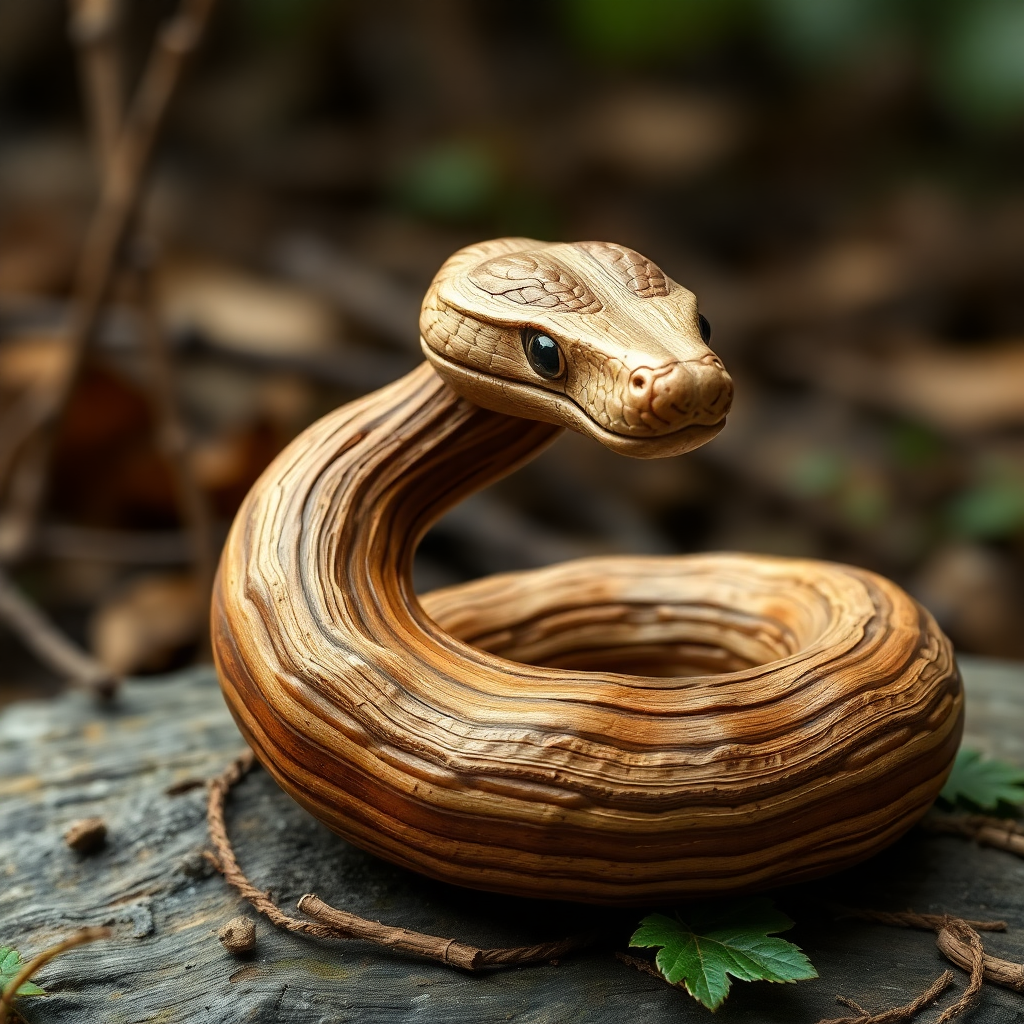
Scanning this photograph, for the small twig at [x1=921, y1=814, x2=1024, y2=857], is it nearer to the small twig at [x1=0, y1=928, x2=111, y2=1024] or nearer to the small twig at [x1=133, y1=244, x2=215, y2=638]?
the small twig at [x1=0, y1=928, x2=111, y2=1024]

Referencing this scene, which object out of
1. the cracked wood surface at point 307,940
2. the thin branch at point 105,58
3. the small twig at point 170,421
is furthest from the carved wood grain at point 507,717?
the thin branch at point 105,58

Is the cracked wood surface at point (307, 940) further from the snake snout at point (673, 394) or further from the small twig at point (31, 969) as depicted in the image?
the snake snout at point (673, 394)

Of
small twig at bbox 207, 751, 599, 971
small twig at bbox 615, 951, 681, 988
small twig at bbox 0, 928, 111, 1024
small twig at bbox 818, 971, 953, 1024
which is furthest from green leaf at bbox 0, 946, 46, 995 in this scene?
small twig at bbox 818, 971, 953, 1024

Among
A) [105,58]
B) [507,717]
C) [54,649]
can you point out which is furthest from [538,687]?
[105,58]

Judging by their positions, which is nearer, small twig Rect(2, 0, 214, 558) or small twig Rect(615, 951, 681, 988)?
small twig Rect(615, 951, 681, 988)

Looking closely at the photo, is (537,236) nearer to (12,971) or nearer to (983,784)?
(983,784)

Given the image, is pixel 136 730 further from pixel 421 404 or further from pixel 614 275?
pixel 614 275
